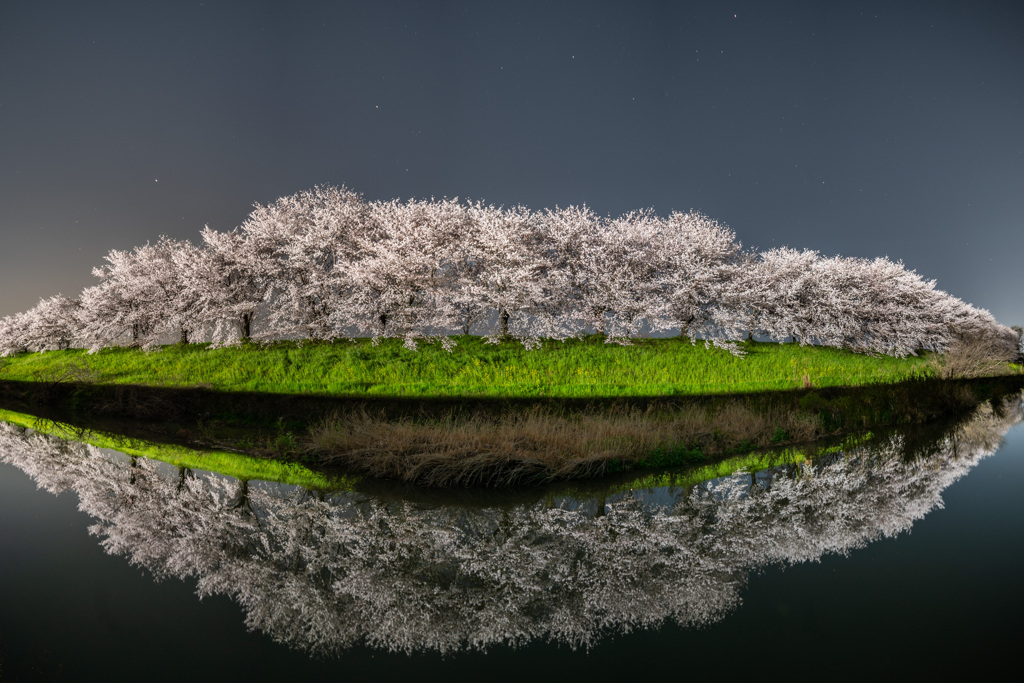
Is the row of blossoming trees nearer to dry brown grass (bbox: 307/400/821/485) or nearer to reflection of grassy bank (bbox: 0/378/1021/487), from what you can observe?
reflection of grassy bank (bbox: 0/378/1021/487)

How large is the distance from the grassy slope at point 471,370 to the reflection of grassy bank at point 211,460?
7.06 m

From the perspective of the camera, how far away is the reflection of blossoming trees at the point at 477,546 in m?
5.67

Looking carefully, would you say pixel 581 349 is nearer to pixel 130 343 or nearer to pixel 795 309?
pixel 795 309

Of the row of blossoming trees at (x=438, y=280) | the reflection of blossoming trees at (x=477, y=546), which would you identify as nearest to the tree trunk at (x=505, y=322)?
the row of blossoming trees at (x=438, y=280)

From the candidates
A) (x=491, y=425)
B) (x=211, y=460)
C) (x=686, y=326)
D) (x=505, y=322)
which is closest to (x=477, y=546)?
(x=491, y=425)

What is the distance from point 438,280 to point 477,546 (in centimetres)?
2368

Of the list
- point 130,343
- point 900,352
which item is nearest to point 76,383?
point 130,343

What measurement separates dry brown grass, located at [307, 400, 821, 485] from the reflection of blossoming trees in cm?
143

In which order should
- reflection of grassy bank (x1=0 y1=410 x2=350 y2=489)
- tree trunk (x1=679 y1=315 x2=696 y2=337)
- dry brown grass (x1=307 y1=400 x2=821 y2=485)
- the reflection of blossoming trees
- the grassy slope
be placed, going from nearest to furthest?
1. the reflection of blossoming trees
2. dry brown grass (x1=307 y1=400 x2=821 y2=485)
3. reflection of grassy bank (x1=0 y1=410 x2=350 y2=489)
4. the grassy slope
5. tree trunk (x1=679 y1=315 x2=696 y2=337)

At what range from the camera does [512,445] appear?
11.3 metres

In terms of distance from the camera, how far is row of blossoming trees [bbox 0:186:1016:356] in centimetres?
2980

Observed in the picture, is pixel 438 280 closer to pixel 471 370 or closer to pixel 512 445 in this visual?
pixel 471 370

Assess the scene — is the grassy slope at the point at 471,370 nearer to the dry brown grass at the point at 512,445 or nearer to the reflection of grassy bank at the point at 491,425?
the reflection of grassy bank at the point at 491,425

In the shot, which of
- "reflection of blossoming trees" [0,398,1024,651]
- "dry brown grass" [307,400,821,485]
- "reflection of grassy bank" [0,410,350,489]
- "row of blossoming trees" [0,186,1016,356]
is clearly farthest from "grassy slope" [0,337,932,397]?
"reflection of blossoming trees" [0,398,1024,651]
